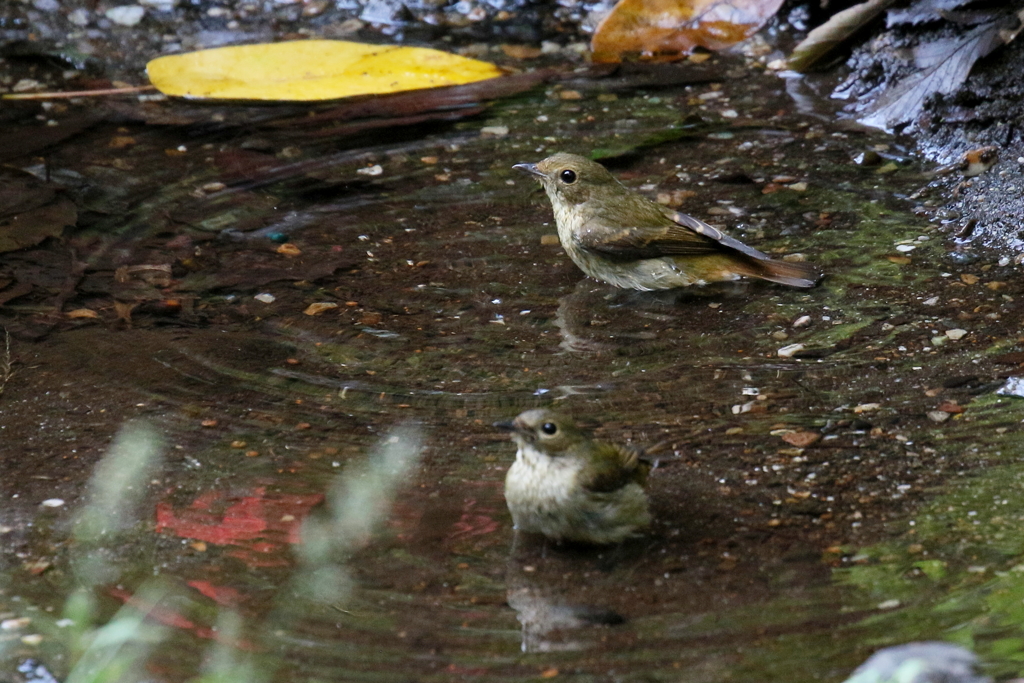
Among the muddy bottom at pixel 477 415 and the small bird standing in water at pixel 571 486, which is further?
the small bird standing in water at pixel 571 486

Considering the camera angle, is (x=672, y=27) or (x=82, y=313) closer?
(x=82, y=313)

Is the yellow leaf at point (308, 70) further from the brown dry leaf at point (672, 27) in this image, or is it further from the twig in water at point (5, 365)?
the twig in water at point (5, 365)

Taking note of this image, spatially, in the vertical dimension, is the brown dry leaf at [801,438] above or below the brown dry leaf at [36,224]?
above

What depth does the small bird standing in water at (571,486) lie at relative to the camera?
3.66 metres

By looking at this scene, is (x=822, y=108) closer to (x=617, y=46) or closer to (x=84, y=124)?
(x=617, y=46)

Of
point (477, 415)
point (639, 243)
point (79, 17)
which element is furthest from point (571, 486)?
point (79, 17)

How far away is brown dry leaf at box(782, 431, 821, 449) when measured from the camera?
4.18 meters

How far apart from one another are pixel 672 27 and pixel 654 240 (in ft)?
9.92

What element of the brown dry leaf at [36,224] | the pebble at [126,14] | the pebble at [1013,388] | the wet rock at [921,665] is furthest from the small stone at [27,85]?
the wet rock at [921,665]

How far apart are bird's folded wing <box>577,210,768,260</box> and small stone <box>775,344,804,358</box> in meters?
0.90

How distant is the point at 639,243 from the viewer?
580 cm

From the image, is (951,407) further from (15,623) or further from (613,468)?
(15,623)

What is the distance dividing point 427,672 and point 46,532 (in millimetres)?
1489

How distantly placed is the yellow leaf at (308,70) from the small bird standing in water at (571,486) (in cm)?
438
